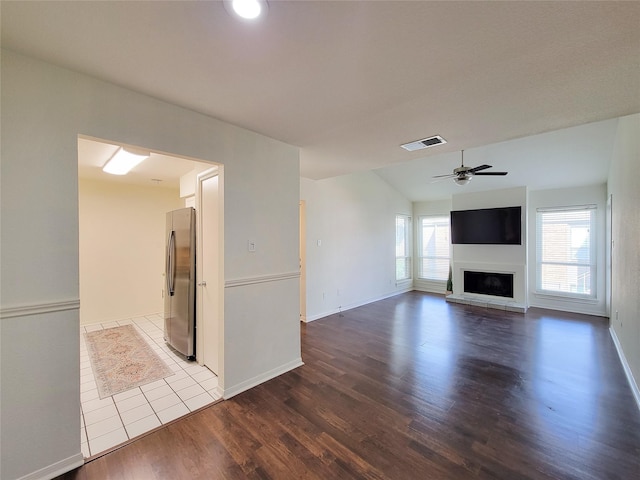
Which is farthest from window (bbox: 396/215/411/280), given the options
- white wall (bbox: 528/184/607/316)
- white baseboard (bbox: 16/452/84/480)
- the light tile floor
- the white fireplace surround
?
white baseboard (bbox: 16/452/84/480)

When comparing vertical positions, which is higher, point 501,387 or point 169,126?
point 169,126

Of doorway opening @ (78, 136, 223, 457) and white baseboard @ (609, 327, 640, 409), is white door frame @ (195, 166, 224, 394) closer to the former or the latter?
doorway opening @ (78, 136, 223, 457)

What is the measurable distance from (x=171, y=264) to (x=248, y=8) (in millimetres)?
3182

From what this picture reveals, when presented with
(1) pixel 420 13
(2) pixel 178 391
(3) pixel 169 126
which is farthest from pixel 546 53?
(2) pixel 178 391

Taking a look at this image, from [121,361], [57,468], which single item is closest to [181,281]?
[121,361]

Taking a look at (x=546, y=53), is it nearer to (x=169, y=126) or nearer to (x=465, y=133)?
(x=465, y=133)

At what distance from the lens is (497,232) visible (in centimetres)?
590

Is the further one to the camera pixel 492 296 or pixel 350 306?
pixel 492 296

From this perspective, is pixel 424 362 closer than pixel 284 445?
No

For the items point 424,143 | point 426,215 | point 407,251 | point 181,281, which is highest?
point 424,143

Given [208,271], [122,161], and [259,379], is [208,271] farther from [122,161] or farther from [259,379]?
[122,161]

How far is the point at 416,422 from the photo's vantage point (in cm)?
217

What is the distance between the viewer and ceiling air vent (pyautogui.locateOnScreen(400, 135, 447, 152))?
2812 millimetres

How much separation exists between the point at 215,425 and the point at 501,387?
275 centimetres
